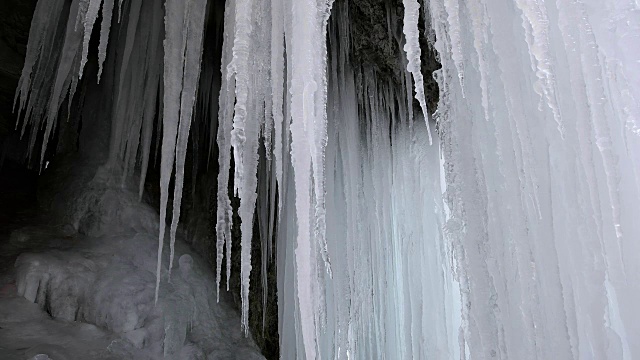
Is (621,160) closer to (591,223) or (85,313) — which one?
(591,223)

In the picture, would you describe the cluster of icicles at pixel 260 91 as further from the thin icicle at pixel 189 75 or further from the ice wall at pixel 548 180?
the ice wall at pixel 548 180

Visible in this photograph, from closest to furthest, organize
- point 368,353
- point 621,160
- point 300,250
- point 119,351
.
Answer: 1. point 621,160
2. point 300,250
3. point 119,351
4. point 368,353

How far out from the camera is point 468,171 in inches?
56.4

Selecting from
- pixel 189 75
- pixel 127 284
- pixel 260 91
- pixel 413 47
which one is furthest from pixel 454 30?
pixel 127 284

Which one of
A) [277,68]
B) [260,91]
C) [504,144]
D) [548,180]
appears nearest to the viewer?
[548,180]

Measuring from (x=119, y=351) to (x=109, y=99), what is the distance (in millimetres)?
1663

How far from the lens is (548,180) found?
125 centimetres

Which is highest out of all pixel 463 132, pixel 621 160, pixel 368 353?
pixel 463 132

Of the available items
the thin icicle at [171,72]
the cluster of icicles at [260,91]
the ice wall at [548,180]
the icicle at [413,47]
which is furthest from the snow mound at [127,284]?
the icicle at [413,47]

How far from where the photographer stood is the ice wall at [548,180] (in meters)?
1.12

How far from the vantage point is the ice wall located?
112 centimetres

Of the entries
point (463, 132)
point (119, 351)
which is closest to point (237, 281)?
point (119, 351)

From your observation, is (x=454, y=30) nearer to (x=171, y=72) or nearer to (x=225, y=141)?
(x=225, y=141)

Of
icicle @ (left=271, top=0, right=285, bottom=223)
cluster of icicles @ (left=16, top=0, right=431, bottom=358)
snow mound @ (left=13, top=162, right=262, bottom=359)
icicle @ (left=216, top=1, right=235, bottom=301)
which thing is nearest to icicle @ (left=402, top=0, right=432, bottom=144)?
cluster of icicles @ (left=16, top=0, right=431, bottom=358)
